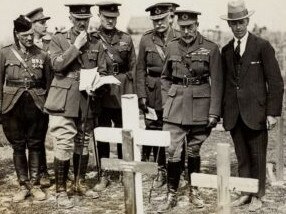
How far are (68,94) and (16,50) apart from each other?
2.90 feet

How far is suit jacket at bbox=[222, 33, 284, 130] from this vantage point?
5074mm

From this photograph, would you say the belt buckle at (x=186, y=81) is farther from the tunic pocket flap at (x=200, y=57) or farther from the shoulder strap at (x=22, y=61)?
the shoulder strap at (x=22, y=61)

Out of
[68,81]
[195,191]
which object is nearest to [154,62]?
[68,81]

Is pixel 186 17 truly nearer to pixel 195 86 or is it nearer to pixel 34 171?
pixel 195 86

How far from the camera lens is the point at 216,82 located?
5211 mm

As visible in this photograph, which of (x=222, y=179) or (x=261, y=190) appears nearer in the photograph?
(x=222, y=179)

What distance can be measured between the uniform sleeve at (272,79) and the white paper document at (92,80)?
1645mm

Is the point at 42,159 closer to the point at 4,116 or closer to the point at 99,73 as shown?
the point at 4,116

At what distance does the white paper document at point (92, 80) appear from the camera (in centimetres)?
542

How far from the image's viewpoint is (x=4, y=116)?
231 inches

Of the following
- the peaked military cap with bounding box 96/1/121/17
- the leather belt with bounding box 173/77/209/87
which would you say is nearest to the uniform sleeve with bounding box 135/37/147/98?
the peaked military cap with bounding box 96/1/121/17

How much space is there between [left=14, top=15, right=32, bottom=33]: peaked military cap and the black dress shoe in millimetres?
3120

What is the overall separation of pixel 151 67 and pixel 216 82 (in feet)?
4.16

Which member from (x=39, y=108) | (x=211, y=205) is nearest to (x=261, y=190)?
(x=211, y=205)
